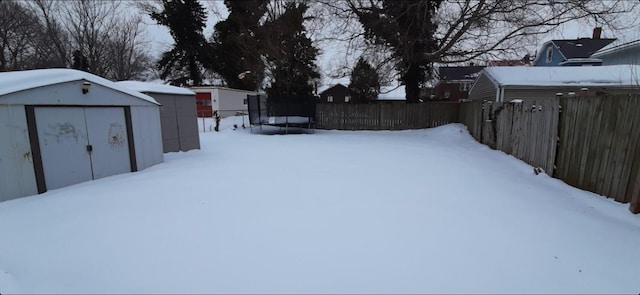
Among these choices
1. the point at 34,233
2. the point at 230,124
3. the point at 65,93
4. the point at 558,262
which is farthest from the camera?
the point at 230,124

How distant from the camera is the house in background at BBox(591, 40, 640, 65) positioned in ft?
50.6

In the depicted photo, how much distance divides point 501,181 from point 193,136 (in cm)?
796

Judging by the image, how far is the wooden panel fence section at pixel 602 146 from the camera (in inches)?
146

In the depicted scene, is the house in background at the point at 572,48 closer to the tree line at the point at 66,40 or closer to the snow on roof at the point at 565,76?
the snow on roof at the point at 565,76

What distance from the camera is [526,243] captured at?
291cm

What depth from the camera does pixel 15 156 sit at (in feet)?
14.2

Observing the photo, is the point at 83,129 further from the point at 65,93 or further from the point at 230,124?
the point at 230,124

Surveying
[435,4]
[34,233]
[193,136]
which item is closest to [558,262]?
[34,233]

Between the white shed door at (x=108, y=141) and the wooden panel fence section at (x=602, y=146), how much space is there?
7.91m

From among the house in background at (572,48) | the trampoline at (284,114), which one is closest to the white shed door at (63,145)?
the trampoline at (284,114)

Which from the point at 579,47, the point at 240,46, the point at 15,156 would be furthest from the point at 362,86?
the point at 15,156

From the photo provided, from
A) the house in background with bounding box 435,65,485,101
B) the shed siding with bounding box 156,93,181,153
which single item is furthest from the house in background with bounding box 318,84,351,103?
the shed siding with bounding box 156,93,181,153

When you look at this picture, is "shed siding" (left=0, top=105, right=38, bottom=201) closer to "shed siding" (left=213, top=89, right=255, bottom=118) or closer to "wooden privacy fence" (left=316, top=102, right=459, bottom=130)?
"wooden privacy fence" (left=316, top=102, right=459, bottom=130)

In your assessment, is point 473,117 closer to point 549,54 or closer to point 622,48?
point 622,48
